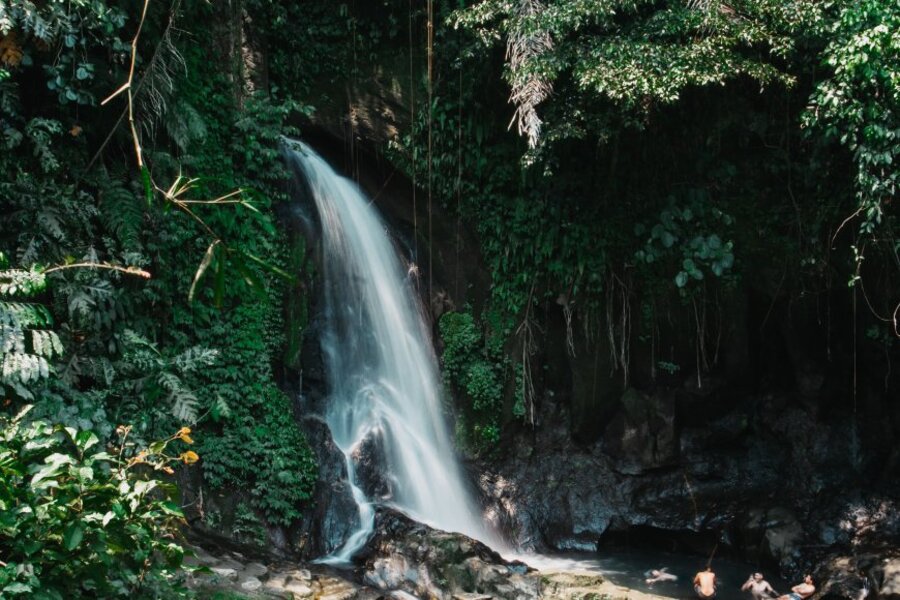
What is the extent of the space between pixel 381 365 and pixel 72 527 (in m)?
5.72

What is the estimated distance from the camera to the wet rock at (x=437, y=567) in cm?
748

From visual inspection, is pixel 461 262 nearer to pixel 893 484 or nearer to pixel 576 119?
pixel 576 119

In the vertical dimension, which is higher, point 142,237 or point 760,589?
point 142,237

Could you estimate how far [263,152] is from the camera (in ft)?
30.8

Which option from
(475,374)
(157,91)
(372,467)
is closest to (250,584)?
(372,467)

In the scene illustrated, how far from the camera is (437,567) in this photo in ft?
25.1

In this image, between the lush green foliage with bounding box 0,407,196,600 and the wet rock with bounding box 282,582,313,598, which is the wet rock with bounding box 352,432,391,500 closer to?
the wet rock with bounding box 282,582,313,598

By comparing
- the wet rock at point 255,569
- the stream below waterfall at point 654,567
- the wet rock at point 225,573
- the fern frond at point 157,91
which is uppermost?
the fern frond at point 157,91

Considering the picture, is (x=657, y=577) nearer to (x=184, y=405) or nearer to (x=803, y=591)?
(x=803, y=591)

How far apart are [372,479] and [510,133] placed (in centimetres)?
469

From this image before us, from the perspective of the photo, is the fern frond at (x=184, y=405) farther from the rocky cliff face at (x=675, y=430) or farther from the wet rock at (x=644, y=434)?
the wet rock at (x=644, y=434)

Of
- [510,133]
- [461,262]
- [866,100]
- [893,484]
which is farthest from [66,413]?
[893,484]

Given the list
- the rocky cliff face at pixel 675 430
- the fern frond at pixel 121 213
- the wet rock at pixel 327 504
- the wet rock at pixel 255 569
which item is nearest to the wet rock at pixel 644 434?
the rocky cliff face at pixel 675 430

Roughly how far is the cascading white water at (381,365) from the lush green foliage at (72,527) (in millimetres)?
4239
